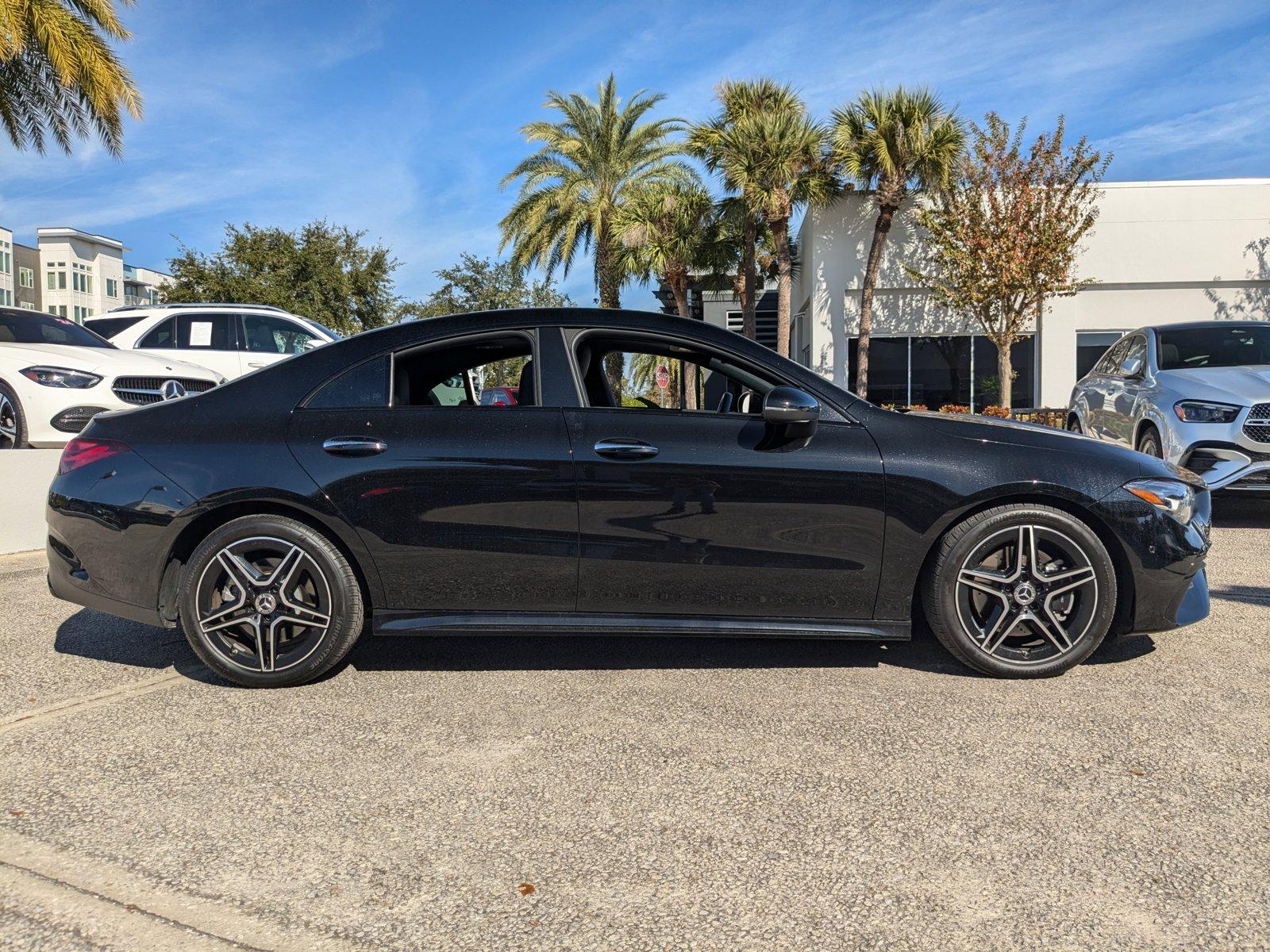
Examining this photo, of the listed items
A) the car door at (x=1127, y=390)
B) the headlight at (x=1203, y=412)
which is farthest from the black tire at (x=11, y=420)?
the headlight at (x=1203, y=412)

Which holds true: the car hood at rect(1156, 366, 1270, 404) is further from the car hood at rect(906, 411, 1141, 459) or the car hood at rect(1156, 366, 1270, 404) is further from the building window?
the building window

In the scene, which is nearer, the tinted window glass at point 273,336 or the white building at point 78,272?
the tinted window glass at point 273,336

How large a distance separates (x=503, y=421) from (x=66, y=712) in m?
1.98

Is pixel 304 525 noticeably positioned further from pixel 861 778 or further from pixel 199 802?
pixel 861 778

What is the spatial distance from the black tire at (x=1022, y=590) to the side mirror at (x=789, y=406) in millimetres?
745

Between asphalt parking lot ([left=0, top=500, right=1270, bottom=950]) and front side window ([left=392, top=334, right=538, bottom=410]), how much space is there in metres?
1.16

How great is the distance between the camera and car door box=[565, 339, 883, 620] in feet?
12.0

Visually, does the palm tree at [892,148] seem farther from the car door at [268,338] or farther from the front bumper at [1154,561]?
the front bumper at [1154,561]

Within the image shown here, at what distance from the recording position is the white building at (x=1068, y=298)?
23156 mm

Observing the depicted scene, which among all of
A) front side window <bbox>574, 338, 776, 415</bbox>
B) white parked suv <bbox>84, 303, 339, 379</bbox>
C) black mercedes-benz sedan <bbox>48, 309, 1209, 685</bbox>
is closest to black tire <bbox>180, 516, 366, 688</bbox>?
black mercedes-benz sedan <bbox>48, 309, 1209, 685</bbox>

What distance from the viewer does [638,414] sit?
3.79 m

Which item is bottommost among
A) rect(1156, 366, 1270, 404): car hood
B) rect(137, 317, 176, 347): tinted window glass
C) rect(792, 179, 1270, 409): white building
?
rect(1156, 366, 1270, 404): car hood

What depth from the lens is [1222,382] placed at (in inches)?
291

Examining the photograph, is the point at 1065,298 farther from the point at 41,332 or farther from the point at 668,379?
the point at 668,379
